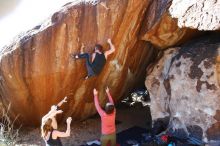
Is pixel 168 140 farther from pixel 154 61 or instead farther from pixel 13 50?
pixel 13 50

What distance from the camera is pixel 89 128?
9648mm

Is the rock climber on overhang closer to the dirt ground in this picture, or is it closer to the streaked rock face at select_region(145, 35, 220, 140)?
the streaked rock face at select_region(145, 35, 220, 140)

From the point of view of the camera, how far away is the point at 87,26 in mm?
8477

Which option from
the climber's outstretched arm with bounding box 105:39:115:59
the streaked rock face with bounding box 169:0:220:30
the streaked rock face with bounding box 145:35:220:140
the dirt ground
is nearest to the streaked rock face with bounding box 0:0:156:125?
the climber's outstretched arm with bounding box 105:39:115:59

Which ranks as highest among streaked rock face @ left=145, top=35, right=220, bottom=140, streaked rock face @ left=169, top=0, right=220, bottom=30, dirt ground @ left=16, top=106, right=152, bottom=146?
streaked rock face @ left=169, top=0, right=220, bottom=30

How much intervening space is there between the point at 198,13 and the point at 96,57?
2.37 metres

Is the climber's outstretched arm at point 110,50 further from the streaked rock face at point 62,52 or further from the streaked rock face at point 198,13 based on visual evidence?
the streaked rock face at point 198,13

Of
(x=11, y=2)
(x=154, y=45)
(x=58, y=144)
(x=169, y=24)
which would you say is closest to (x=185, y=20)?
(x=169, y=24)

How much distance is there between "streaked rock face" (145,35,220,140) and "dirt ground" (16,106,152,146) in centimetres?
128

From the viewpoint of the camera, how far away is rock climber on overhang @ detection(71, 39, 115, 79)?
8.36 meters

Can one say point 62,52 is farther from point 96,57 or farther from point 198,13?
point 198,13

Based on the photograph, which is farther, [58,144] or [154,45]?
[154,45]

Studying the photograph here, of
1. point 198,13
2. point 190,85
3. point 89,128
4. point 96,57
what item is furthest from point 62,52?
point 198,13

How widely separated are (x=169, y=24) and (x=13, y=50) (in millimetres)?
3416
